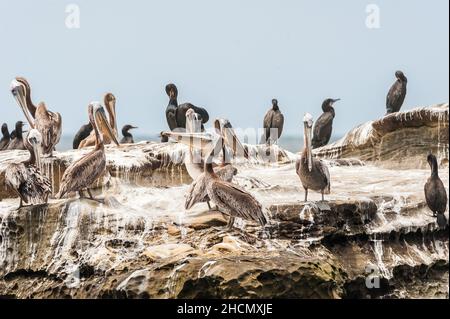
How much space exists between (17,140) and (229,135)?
421 cm

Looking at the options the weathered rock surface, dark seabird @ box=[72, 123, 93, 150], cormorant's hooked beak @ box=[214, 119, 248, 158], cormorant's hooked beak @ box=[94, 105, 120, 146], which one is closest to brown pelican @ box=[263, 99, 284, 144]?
the weathered rock surface

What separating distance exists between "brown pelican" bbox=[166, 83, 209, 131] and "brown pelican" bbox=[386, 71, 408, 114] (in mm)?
3232

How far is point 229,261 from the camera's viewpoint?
42.9 ft

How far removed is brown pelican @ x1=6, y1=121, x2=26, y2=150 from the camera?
63.5 feet

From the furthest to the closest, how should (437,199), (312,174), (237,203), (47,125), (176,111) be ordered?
1. (176,111)
2. (47,125)
3. (312,174)
4. (437,199)
5. (237,203)

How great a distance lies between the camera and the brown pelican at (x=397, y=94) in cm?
2023

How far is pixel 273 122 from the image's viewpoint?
20.8 m

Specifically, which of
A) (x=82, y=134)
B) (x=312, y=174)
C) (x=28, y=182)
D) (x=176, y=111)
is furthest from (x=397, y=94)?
(x=28, y=182)

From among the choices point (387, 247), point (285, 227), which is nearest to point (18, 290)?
point (285, 227)

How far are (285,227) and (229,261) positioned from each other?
5.01 feet

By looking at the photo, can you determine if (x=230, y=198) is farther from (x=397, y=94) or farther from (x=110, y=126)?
(x=397, y=94)

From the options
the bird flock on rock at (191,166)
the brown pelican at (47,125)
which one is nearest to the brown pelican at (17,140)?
the bird flock on rock at (191,166)

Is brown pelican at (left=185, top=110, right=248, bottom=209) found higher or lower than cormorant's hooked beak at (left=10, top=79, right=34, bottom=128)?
lower

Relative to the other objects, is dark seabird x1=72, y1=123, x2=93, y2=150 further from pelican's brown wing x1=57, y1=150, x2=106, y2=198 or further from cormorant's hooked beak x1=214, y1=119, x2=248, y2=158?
pelican's brown wing x1=57, y1=150, x2=106, y2=198
